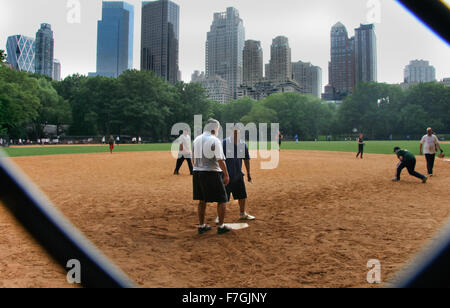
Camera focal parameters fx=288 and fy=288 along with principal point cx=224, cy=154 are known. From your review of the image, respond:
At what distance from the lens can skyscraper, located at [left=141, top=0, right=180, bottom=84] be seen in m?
158

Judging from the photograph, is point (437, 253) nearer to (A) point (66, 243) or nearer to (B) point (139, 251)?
(B) point (139, 251)

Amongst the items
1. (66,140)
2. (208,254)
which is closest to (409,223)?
(208,254)

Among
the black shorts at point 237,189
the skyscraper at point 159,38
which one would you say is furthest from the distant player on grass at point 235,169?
the skyscraper at point 159,38

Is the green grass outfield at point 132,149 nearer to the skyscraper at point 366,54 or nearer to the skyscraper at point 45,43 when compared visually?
the skyscraper at point 45,43

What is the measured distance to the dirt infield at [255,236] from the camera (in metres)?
3.54

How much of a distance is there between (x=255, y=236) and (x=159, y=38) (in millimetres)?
193464

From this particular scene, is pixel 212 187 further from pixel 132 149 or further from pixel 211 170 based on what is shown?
pixel 132 149

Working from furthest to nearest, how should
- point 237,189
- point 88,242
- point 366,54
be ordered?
1. point 366,54
2. point 237,189
3. point 88,242

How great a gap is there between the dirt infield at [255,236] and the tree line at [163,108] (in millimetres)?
45096

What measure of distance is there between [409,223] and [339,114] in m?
96.3

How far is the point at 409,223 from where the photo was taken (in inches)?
222

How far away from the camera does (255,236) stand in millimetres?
5094

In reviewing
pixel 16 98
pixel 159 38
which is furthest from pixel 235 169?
pixel 159 38

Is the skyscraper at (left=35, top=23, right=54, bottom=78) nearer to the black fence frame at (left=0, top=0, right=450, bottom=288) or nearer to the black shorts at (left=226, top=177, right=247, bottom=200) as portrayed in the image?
the black fence frame at (left=0, top=0, right=450, bottom=288)
